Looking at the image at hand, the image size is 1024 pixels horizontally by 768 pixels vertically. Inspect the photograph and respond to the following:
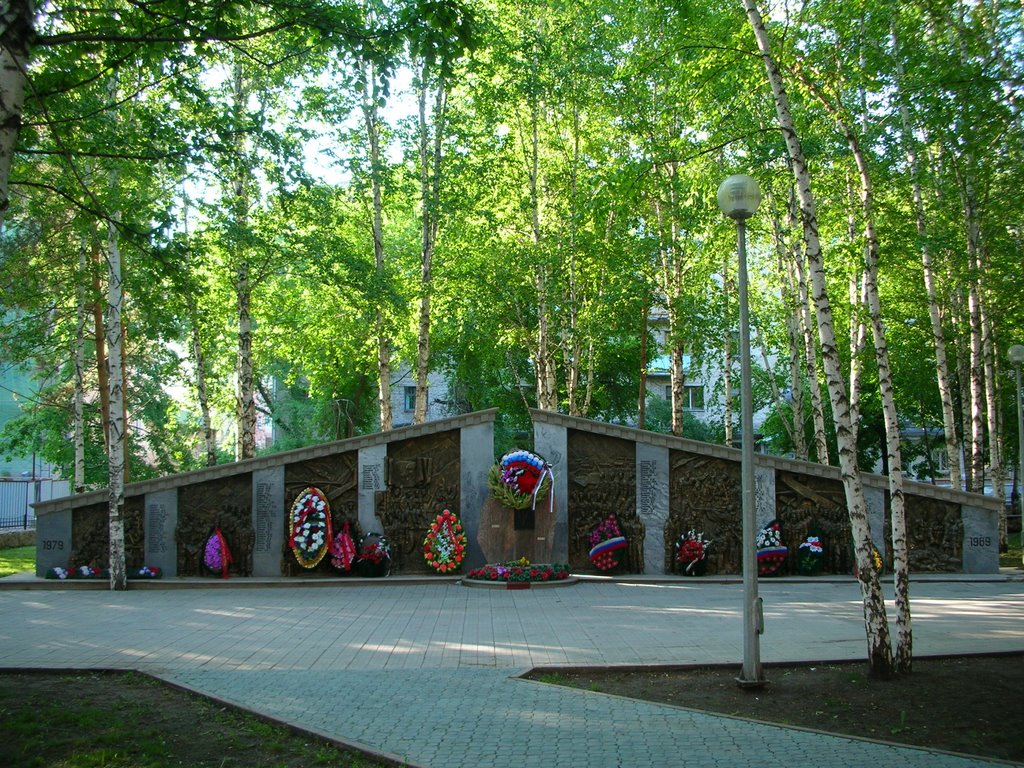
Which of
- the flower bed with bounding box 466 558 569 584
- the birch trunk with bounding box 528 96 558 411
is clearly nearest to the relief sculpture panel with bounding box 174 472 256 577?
the flower bed with bounding box 466 558 569 584

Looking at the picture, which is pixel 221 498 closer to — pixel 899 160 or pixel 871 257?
pixel 871 257

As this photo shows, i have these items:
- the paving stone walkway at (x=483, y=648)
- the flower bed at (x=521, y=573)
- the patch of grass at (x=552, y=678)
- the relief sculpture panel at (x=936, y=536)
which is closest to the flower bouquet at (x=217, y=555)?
the paving stone walkway at (x=483, y=648)

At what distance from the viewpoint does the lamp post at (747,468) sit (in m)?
8.72

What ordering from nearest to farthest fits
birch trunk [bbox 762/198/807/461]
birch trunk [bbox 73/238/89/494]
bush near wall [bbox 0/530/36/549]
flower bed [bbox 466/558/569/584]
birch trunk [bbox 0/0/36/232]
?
birch trunk [bbox 0/0/36/232]
flower bed [bbox 466/558/569/584]
birch trunk [bbox 73/238/89/494]
birch trunk [bbox 762/198/807/461]
bush near wall [bbox 0/530/36/549]

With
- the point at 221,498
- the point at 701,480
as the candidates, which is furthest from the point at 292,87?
the point at 701,480

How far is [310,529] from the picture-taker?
18.8 meters

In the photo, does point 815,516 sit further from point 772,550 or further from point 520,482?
point 520,482

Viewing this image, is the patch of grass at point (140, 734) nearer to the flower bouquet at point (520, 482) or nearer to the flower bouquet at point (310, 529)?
the flower bouquet at point (310, 529)

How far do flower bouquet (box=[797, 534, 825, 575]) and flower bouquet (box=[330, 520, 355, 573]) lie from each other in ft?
31.1

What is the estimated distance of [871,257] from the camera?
1089 centimetres

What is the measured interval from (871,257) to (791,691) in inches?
210

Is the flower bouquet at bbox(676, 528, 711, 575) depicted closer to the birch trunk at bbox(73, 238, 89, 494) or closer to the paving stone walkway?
the paving stone walkway

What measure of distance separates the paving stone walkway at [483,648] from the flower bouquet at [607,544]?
1.15 metres

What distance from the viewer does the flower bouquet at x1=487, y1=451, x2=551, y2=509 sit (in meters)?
18.7
